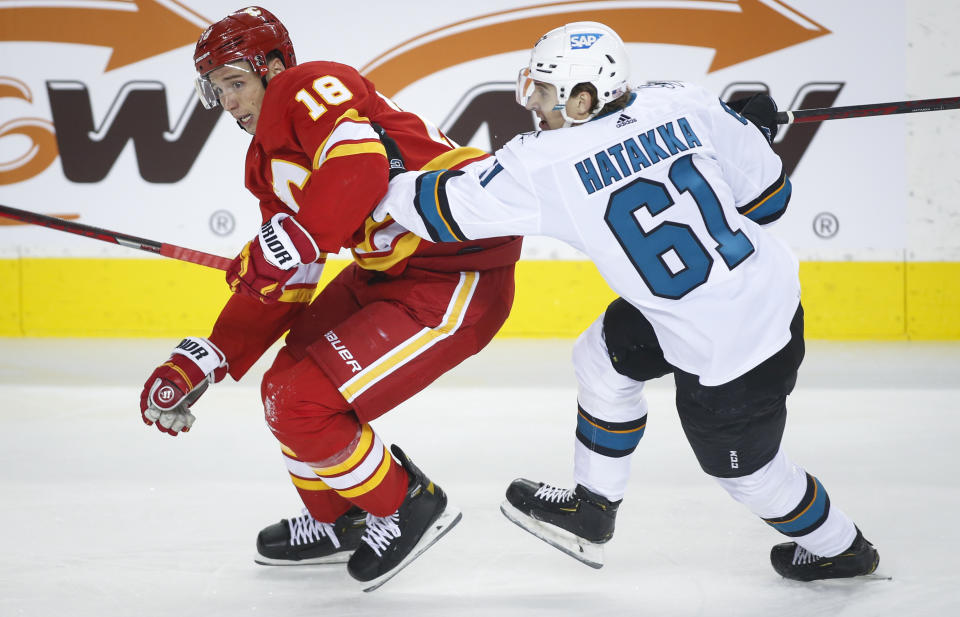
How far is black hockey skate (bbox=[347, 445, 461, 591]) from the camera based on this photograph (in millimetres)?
2029

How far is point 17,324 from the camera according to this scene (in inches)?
211

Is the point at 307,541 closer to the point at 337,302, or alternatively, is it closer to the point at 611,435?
the point at 337,302

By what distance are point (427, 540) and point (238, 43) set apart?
111 centimetres

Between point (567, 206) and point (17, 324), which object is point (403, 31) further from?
point (567, 206)

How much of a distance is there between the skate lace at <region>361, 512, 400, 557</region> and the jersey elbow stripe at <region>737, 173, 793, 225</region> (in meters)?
0.96

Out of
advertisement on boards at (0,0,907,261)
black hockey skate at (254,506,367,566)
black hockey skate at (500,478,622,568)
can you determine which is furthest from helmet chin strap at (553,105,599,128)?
advertisement on boards at (0,0,907,261)

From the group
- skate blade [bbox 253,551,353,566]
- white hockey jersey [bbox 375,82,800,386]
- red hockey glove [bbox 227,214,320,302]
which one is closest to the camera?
white hockey jersey [bbox 375,82,800,386]

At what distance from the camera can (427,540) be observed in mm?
2072

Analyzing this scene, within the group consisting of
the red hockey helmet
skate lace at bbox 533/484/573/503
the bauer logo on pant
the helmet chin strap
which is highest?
the red hockey helmet

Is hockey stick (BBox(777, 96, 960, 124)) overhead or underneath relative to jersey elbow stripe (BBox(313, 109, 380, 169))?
underneath

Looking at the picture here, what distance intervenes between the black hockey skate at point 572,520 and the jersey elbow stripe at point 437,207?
2.08ft

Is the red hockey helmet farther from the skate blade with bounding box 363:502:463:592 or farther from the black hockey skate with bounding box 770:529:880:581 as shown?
the black hockey skate with bounding box 770:529:880:581

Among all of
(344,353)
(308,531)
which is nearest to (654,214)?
(344,353)

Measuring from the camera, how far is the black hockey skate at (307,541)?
7.25ft
